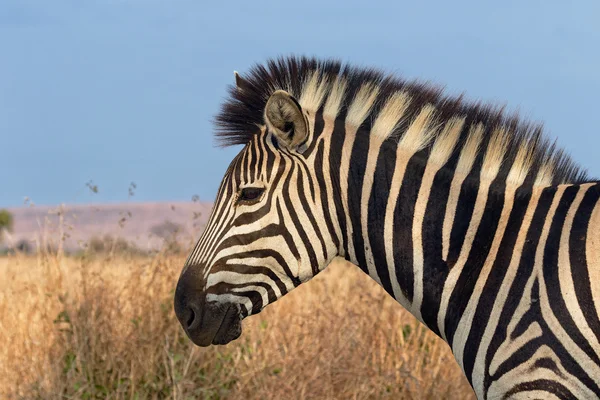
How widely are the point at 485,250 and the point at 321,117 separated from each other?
3.48 ft

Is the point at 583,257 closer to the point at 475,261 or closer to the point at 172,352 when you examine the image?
the point at 475,261

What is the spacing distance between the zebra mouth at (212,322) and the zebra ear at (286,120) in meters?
0.88

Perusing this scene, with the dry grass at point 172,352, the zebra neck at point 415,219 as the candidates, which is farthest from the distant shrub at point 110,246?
the zebra neck at point 415,219

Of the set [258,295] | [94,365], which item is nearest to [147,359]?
[94,365]

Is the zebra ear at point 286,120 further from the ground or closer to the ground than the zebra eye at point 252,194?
further from the ground

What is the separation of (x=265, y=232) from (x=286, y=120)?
566 millimetres

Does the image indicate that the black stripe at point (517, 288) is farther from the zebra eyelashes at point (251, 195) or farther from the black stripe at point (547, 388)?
the zebra eyelashes at point (251, 195)

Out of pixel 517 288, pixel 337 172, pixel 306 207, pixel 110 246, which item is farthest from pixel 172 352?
pixel 517 288

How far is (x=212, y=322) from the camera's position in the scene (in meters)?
3.81

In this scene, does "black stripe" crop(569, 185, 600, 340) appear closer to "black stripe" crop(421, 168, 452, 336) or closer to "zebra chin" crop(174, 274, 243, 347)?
"black stripe" crop(421, 168, 452, 336)

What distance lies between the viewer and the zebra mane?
3701 millimetres

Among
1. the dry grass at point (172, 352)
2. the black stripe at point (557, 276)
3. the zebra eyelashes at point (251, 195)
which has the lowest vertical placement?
the dry grass at point (172, 352)

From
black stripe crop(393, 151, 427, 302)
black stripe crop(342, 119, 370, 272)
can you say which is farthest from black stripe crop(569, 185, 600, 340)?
black stripe crop(342, 119, 370, 272)

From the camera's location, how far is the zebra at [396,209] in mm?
3436
